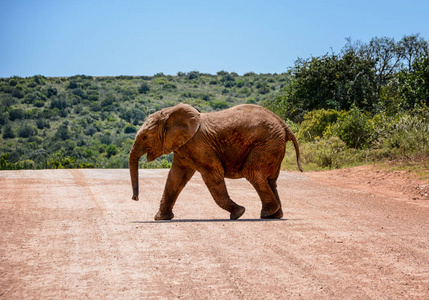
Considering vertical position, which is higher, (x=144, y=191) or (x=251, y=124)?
(x=251, y=124)

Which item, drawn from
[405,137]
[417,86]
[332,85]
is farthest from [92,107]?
[405,137]

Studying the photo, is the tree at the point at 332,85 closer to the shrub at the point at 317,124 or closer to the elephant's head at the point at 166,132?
the shrub at the point at 317,124

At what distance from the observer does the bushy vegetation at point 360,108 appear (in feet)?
66.1

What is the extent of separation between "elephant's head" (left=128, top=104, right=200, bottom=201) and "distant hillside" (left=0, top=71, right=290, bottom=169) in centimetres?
1789

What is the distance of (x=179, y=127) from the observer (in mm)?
9297

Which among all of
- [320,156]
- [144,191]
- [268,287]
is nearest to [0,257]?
[268,287]

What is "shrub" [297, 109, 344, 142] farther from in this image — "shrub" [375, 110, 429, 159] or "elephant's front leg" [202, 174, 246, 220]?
"elephant's front leg" [202, 174, 246, 220]

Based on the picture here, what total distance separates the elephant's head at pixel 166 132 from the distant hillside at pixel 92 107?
17887mm

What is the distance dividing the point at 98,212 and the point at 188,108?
2.74 metres

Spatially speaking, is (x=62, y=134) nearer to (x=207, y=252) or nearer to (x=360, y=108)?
(x=360, y=108)

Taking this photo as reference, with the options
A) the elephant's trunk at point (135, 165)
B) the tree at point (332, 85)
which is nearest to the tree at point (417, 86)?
the tree at point (332, 85)

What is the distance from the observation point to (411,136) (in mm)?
18984

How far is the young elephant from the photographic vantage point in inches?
363

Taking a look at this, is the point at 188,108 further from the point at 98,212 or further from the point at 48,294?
the point at 48,294
